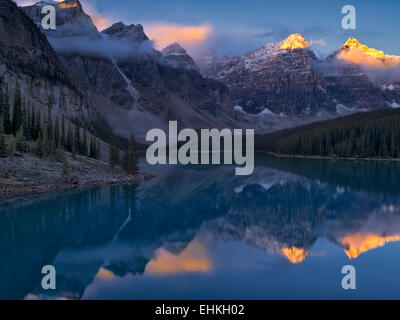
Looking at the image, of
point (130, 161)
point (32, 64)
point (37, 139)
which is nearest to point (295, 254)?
point (130, 161)

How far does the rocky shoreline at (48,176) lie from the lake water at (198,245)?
231 centimetres

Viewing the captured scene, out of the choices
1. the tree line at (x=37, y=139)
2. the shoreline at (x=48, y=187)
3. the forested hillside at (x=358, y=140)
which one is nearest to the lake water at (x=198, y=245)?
the shoreline at (x=48, y=187)

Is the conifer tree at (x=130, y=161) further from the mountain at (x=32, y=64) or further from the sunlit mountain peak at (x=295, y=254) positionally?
the mountain at (x=32, y=64)

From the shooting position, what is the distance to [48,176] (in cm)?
4338

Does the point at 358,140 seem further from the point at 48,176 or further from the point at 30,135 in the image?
the point at 48,176

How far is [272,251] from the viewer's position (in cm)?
2191

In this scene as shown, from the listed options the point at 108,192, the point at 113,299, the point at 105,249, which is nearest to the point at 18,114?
the point at 108,192

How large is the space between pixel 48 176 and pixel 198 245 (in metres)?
25.6

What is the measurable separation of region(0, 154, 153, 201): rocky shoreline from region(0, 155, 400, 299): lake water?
231 cm

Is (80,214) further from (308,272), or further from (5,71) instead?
(5,71)

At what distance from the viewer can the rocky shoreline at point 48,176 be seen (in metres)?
38.2

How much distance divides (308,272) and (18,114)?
48559 mm

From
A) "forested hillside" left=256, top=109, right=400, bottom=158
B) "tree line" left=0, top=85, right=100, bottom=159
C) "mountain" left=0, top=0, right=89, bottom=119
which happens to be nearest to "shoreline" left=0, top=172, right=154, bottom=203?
"tree line" left=0, top=85, right=100, bottom=159

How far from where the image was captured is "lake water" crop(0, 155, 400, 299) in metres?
16.0
